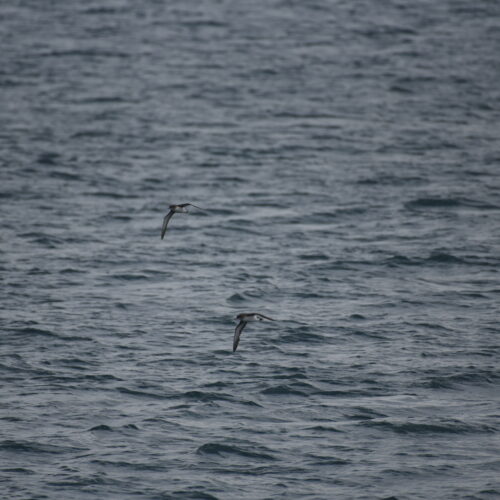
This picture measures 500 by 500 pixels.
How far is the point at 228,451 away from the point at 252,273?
14.5 meters

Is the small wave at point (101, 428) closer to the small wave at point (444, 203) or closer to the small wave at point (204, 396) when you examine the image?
the small wave at point (204, 396)

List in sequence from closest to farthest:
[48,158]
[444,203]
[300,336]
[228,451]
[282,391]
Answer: [228,451]
[282,391]
[300,336]
[444,203]
[48,158]

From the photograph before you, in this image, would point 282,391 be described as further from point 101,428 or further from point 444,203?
point 444,203

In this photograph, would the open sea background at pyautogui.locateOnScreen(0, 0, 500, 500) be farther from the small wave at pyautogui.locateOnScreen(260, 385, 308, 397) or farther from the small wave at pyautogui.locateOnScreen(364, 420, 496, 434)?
the small wave at pyautogui.locateOnScreen(260, 385, 308, 397)

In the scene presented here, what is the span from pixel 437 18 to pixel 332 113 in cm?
3171

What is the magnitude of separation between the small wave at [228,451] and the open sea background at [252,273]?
0.24ft

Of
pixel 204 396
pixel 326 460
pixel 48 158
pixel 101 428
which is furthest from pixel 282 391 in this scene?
pixel 48 158

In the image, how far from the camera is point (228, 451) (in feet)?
83.5

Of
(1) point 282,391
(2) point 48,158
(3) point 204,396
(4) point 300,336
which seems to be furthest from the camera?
(2) point 48,158

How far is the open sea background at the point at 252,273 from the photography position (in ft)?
83.5

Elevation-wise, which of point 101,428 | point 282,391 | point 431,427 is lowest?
point 431,427

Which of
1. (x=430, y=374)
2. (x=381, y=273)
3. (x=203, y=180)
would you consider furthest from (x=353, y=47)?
(x=430, y=374)

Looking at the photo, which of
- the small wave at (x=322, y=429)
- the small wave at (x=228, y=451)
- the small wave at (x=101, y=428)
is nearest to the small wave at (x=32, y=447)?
the small wave at (x=101, y=428)

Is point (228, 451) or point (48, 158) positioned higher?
point (48, 158)
